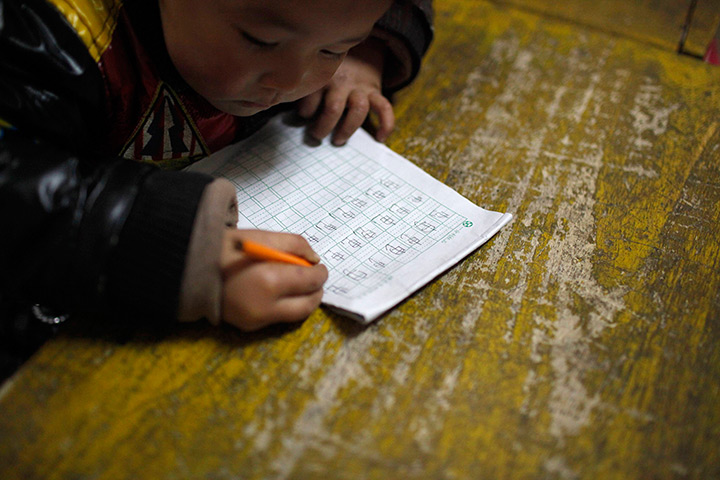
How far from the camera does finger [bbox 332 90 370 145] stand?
0.79m

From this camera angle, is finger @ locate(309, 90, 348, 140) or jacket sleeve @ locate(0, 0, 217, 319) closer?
jacket sleeve @ locate(0, 0, 217, 319)

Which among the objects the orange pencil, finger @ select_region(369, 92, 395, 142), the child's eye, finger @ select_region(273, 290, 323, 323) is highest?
the child's eye

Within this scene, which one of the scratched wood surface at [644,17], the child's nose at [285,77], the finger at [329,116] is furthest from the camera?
the scratched wood surface at [644,17]

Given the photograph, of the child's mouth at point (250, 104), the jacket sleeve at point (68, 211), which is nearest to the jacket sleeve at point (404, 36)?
the child's mouth at point (250, 104)

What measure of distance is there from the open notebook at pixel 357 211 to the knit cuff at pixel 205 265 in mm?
116

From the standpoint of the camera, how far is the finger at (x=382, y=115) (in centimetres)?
79

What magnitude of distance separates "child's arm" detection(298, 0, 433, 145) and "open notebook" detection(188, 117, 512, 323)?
3cm

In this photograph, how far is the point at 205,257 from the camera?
1.69ft

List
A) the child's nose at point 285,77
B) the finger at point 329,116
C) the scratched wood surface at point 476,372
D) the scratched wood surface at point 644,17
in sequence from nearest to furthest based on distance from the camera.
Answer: the scratched wood surface at point 476,372, the child's nose at point 285,77, the finger at point 329,116, the scratched wood surface at point 644,17

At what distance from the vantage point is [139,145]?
2.23ft

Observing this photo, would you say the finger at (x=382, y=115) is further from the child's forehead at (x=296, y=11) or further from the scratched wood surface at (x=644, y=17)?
the scratched wood surface at (x=644, y=17)

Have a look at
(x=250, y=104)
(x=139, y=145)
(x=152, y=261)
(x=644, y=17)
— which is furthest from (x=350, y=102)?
(x=644, y=17)

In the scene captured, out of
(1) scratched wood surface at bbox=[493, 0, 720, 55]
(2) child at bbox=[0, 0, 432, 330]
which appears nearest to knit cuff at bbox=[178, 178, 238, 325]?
(2) child at bbox=[0, 0, 432, 330]

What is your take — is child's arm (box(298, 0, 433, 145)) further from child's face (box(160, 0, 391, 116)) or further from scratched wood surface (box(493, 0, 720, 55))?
scratched wood surface (box(493, 0, 720, 55))
